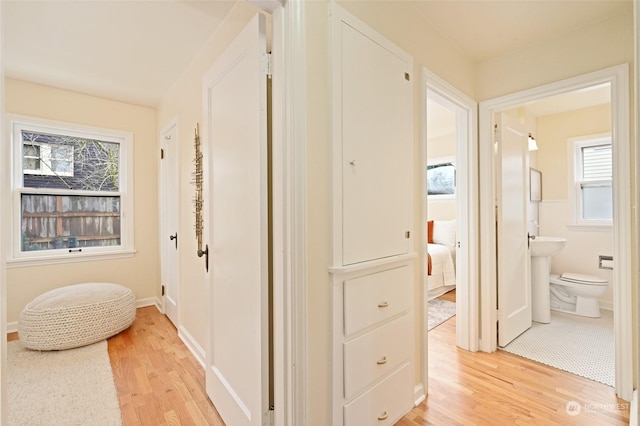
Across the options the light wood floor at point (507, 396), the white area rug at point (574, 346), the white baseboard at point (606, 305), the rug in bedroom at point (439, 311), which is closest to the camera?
the light wood floor at point (507, 396)

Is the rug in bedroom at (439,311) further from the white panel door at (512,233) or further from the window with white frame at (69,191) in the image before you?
the window with white frame at (69,191)

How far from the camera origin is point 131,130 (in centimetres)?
354

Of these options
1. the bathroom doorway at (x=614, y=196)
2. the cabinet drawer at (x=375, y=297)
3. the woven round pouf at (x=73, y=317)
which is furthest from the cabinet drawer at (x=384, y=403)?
the woven round pouf at (x=73, y=317)

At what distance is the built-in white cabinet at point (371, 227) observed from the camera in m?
1.37

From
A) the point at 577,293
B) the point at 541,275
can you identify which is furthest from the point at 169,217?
the point at 577,293

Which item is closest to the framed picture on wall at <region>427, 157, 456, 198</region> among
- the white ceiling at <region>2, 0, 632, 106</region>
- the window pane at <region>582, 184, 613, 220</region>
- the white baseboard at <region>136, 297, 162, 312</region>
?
the window pane at <region>582, 184, 613, 220</region>

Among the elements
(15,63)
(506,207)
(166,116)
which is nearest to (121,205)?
(166,116)

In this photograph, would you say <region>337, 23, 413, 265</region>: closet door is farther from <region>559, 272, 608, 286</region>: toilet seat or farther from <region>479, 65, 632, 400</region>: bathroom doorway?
<region>559, 272, 608, 286</region>: toilet seat

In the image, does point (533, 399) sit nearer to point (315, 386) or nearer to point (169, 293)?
point (315, 386)

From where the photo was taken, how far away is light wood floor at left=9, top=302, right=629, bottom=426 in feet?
5.55

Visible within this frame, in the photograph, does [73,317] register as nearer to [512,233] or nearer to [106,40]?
[106,40]

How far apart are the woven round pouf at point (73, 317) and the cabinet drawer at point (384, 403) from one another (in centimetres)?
250

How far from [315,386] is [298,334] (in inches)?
10.7

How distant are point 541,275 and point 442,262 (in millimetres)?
1224
